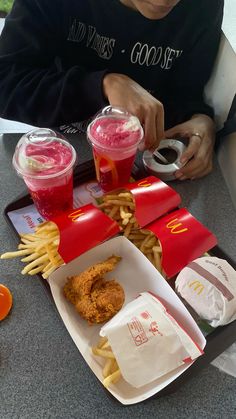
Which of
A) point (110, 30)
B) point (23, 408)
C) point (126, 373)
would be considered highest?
point (110, 30)

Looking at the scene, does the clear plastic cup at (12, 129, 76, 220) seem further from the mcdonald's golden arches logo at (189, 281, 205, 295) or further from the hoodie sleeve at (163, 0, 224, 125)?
the hoodie sleeve at (163, 0, 224, 125)

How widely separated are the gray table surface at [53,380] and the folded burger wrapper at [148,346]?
62mm

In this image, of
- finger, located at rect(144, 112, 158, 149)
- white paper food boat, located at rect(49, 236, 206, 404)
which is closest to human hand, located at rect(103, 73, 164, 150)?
finger, located at rect(144, 112, 158, 149)

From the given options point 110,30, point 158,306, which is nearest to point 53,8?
point 110,30

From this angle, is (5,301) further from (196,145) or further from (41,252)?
(196,145)

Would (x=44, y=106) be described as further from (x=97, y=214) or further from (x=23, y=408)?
(x=23, y=408)

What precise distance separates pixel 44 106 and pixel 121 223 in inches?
17.5

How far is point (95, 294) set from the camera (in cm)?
64

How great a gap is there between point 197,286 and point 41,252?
31 centimetres

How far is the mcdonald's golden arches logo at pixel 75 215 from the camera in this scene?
28.5 inches

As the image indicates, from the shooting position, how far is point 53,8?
925 mm

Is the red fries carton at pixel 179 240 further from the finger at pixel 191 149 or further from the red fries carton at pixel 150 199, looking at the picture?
the finger at pixel 191 149

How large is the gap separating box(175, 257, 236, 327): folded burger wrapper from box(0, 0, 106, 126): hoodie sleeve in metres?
0.54

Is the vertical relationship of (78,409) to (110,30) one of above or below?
below
